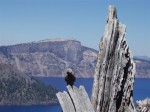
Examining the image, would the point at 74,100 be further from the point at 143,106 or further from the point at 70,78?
the point at 143,106

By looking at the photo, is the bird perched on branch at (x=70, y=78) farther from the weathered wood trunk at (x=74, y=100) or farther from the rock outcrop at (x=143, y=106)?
the rock outcrop at (x=143, y=106)

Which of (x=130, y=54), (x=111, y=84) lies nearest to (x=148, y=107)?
(x=130, y=54)

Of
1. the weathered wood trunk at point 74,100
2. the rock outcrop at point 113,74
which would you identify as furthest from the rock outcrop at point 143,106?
the weathered wood trunk at point 74,100

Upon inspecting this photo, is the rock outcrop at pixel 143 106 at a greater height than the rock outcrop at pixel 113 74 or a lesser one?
lesser

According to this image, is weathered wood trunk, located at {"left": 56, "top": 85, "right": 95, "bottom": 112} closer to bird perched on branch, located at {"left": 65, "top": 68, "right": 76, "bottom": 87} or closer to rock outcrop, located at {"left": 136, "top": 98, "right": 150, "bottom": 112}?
bird perched on branch, located at {"left": 65, "top": 68, "right": 76, "bottom": 87}

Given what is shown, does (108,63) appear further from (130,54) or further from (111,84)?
(130,54)

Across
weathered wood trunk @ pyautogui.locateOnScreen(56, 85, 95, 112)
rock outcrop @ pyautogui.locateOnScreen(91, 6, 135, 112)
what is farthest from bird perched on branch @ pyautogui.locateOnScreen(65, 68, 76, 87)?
Answer: rock outcrop @ pyautogui.locateOnScreen(91, 6, 135, 112)
